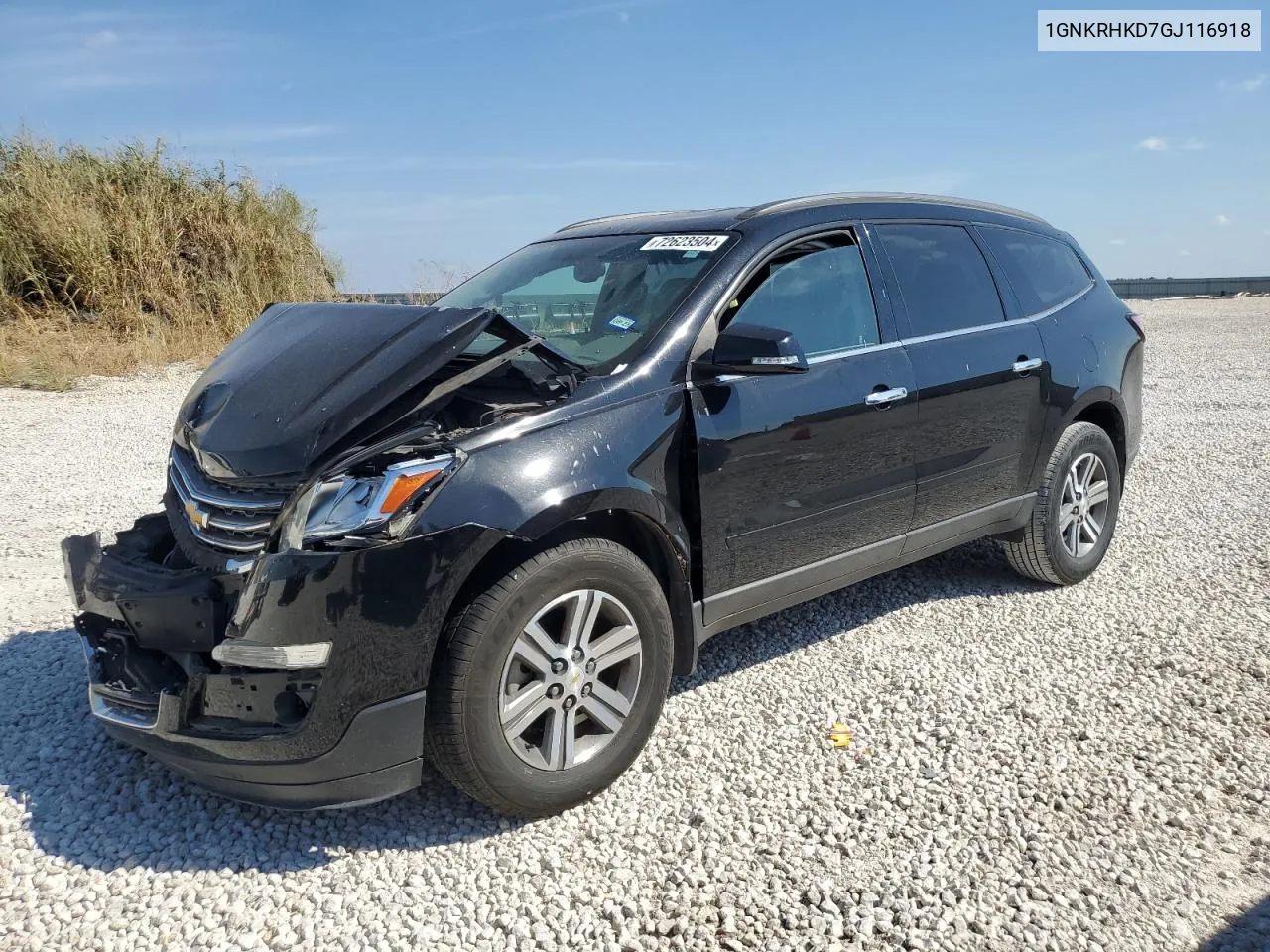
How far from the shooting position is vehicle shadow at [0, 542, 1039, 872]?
291cm

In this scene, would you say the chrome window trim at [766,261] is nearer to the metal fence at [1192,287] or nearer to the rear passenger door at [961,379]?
the rear passenger door at [961,379]

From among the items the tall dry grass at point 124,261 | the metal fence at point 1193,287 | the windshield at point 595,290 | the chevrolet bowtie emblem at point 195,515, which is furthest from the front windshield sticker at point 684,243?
the metal fence at point 1193,287

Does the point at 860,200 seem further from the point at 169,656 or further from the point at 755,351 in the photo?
the point at 169,656

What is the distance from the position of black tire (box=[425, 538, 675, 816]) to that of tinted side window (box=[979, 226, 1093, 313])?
282 centimetres

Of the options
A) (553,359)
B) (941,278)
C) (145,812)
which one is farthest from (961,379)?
(145,812)

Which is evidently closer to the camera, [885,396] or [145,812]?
[145,812]

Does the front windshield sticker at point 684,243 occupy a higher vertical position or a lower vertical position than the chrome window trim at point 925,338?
higher

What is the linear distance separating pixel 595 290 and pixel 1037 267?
2546 millimetres

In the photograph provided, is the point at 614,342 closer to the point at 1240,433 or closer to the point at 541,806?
the point at 541,806

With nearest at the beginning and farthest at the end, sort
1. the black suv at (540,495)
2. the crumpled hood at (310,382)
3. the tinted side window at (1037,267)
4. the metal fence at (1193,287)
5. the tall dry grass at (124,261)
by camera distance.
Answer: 1. the black suv at (540,495)
2. the crumpled hood at (310,382)
3. the tinted side window at (1037,267)
4. the tall dry grass at (124,261)
5. the metal fence at (1193,287)

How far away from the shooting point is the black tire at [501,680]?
2752 mm

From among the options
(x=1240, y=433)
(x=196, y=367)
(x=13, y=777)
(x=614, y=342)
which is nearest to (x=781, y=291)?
(x=614, y=342)

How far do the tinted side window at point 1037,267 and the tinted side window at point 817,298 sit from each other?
1177 mm

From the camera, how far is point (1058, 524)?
494cm
